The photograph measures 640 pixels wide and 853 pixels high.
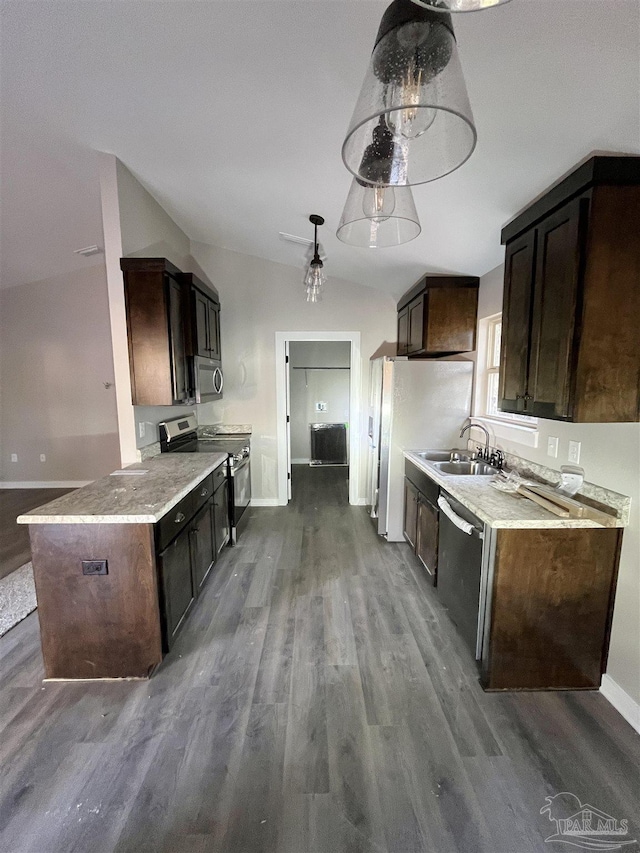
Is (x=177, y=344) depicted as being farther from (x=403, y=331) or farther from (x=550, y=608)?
(x=550, y=608)

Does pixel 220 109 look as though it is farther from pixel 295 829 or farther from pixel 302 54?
pixel 295 829

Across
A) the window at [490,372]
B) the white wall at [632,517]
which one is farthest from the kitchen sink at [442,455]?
the white wall at [632,517]

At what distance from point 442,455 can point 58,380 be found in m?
4.90

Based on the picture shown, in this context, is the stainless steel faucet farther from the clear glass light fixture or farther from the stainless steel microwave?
the clear glass light fixture

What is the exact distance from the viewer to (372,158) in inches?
33.8

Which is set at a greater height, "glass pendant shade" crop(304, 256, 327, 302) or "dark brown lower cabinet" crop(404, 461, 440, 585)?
"glass pendant shade" crop(304, 256, 327, 302)

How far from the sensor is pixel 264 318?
4012 millimetres

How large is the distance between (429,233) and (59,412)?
4.97 meters

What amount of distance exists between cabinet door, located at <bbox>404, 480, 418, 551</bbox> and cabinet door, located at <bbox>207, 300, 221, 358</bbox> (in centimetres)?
230

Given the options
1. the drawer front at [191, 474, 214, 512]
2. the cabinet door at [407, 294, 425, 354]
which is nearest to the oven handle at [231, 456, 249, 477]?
the drawer front at [191, 474, 214, 512]

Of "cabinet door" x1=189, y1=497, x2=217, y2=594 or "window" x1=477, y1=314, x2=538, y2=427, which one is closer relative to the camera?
"cabinet door" x1=189, y1=497, x2=217, y2=594

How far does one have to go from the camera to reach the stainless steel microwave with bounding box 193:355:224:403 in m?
3.00

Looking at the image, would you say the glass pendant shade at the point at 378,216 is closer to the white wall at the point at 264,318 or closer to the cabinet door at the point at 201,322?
the cabinet door at the point at 201,322

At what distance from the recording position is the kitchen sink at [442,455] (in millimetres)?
2869
